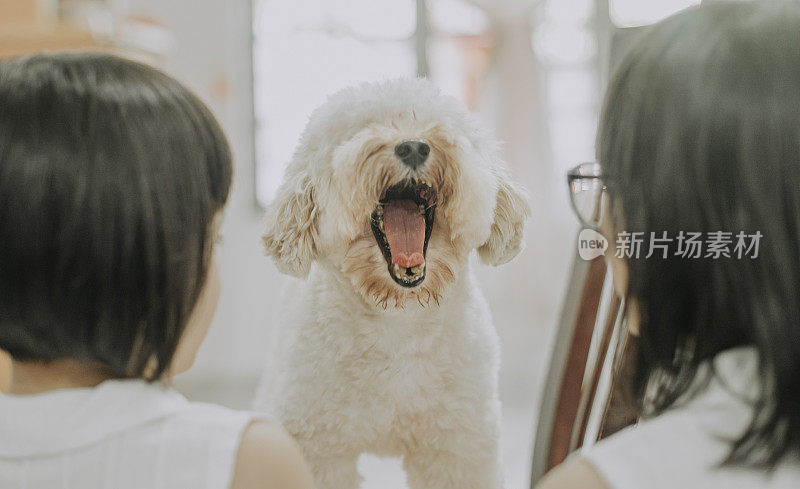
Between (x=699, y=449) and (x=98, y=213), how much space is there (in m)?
0.56

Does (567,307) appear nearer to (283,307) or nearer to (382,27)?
(283,307)

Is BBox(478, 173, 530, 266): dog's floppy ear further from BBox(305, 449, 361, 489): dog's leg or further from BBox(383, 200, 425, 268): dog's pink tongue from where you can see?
BBox(305, 449, 361, 489): dog's leg

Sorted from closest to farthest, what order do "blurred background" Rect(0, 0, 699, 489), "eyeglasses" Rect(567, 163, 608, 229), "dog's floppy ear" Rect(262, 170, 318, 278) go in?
1. "eyeglasses" Rect(567, 163, 608, 229)
2. "dog's floppy ear" Rect(262, 170, 318, 278)
3. "blurred background" Rect(0, 0, 699, 489)

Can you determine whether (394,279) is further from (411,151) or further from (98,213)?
(98,213)

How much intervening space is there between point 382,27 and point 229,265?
62.9 inches

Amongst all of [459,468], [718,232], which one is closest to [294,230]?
[459,468]

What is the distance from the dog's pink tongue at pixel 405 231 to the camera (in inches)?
42.8

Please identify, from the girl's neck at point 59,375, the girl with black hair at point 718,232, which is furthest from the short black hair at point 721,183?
the girl's neck at point 59,375

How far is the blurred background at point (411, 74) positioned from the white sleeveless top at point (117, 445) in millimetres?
3091

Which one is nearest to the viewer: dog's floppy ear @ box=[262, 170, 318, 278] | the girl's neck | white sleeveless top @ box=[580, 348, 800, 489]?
white sleeveless top @ box=[580, 348, 800, 489]

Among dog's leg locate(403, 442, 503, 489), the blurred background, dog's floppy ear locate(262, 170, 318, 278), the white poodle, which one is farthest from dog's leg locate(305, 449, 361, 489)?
the blurred background

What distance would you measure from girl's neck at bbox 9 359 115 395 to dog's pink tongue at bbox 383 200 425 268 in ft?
1.58

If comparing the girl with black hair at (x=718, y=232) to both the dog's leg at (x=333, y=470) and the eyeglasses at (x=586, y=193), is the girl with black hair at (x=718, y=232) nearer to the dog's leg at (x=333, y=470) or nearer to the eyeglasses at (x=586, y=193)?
the eyeglasses at (x=586, y=193)

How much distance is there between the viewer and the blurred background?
3.87 meters
